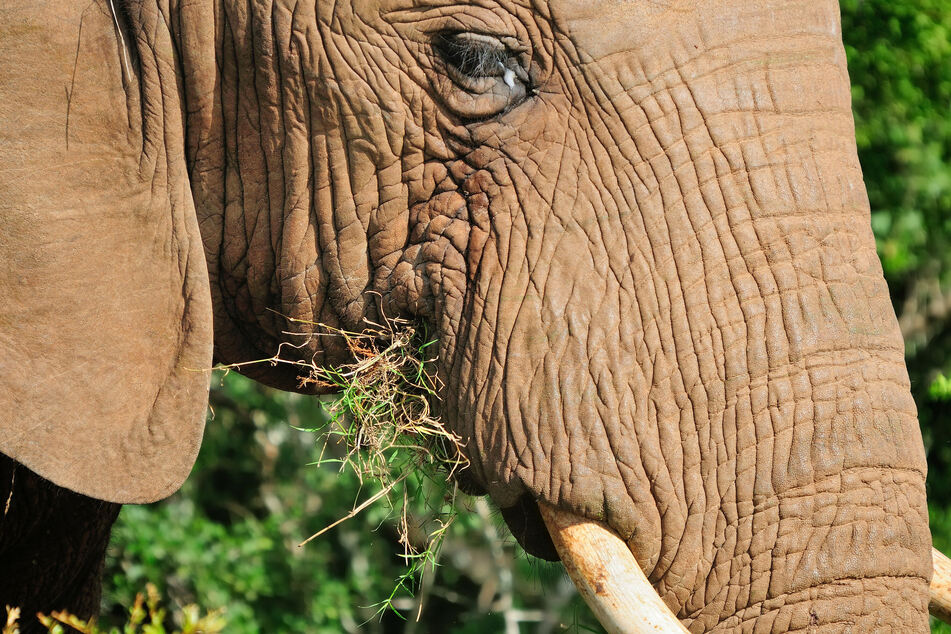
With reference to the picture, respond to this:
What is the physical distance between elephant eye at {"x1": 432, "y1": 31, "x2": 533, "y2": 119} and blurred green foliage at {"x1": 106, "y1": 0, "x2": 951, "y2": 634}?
0.96 meters

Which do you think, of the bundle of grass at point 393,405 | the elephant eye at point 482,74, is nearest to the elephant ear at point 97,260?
the bundle of grass at point 393,405

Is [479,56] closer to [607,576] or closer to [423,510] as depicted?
[607,576]

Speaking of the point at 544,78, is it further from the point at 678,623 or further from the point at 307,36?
the point at 678,623

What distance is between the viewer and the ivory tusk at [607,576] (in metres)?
2.16

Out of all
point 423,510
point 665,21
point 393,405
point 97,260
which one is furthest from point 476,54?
point 423,510

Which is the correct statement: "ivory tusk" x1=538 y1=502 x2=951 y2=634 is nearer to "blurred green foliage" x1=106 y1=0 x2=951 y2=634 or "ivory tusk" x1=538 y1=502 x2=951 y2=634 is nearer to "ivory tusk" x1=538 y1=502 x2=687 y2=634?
"ivory tusk" x1=538 y1=502 x2=687 y2=634

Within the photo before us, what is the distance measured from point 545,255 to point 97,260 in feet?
2.84

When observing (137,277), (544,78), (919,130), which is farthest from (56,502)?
(919,130)

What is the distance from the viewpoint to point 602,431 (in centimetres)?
233

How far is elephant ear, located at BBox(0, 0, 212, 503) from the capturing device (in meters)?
2.34

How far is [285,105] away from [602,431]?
0.91m

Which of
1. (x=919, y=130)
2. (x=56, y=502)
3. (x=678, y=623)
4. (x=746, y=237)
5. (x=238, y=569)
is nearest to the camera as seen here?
(x=678, y=623)

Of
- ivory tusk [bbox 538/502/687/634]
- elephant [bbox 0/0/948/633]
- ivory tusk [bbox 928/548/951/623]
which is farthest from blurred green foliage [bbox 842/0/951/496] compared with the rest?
ivory tusk [bbox 538/502/687/634]

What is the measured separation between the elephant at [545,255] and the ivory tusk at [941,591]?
127 mm
